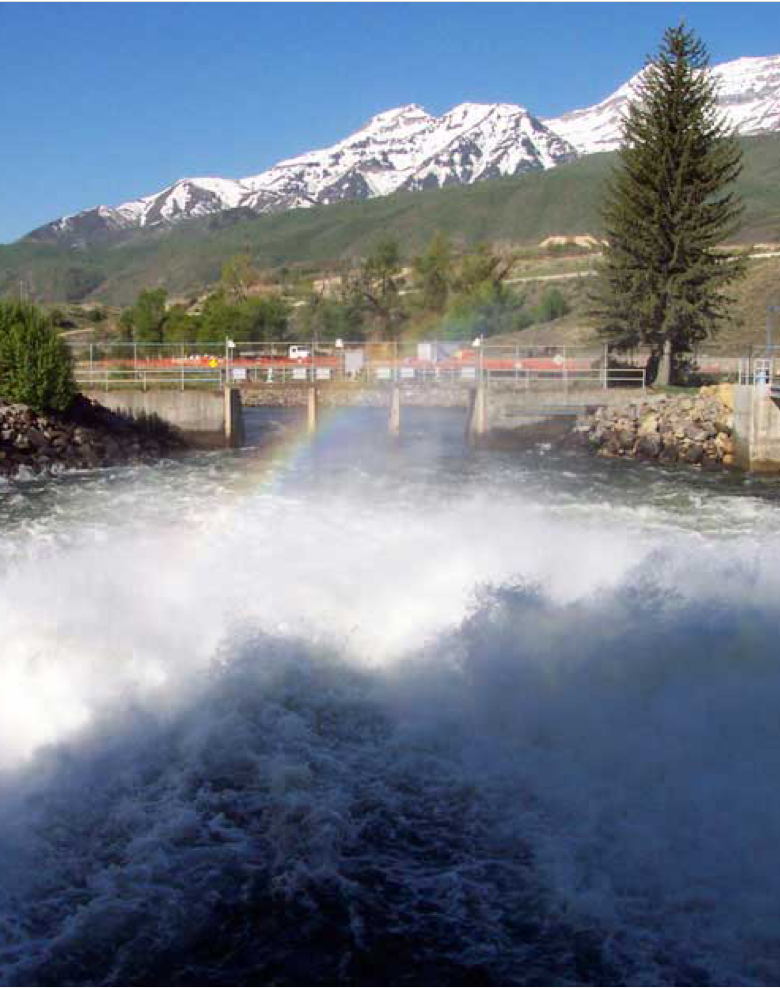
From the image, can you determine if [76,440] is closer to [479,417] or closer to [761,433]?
[479,417]

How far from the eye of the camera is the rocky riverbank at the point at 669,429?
28859mm

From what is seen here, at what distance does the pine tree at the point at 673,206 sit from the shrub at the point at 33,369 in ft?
63.3

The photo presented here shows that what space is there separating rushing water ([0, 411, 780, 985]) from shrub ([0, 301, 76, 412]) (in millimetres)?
13916

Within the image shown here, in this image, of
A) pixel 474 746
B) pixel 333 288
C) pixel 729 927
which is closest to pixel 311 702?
pixel 474 746

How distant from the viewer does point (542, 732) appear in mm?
9023

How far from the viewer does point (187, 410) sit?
106 ft

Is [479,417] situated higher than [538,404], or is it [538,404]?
[538,404]

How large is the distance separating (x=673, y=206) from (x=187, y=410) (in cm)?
1828

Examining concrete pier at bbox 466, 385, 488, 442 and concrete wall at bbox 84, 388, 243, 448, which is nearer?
concrete wall at bbox 84, 388, 243, 448

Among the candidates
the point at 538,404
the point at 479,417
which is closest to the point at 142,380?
the point at 479,417

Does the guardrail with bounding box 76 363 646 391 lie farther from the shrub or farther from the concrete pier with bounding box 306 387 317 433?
the shrub

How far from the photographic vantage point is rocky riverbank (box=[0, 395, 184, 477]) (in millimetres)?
26766

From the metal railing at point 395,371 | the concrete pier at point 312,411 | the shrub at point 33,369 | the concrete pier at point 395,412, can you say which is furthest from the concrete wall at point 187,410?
the concrete pier at point 395,412

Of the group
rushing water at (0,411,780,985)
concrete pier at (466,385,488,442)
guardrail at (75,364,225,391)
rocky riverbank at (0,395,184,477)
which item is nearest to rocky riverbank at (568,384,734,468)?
concrete pier at (466,385,488,442)
